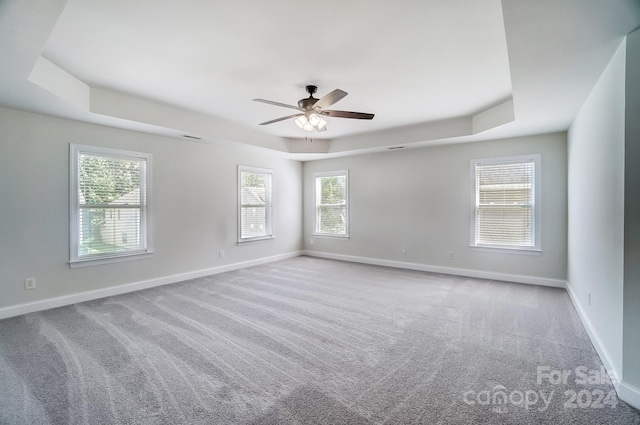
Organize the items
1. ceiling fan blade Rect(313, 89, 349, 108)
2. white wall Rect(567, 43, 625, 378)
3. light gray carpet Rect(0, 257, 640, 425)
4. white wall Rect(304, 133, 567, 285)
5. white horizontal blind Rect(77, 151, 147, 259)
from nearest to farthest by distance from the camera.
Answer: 1. light gray carpet Rect(0, 257, 640, 425)
2. white wall Rect(567, 43, 625, 378)
3. ceiling fan blade Rect(313, 89, 349, 108)
4. white horizontal blind Rect(77, 151, 147, 259)
5. white wall Rect(304, 133, 567, 285)

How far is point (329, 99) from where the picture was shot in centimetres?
310

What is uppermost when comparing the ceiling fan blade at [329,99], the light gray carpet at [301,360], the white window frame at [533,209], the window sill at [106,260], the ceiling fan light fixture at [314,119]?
the ceiling fan blade at [329,99]

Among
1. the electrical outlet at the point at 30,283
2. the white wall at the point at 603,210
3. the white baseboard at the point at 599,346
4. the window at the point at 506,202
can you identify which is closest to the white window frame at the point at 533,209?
the window at the point at 506,202

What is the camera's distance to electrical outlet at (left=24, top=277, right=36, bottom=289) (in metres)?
3.56

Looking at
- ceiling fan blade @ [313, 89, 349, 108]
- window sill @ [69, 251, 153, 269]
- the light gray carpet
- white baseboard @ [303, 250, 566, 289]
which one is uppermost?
ceiling fan blade @ [313, 89, 349, 108]

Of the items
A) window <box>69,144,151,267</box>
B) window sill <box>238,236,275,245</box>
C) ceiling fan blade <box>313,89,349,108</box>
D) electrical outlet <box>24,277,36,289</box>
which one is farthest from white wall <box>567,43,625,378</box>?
electrical outlet <box>24,277,36,289</box>

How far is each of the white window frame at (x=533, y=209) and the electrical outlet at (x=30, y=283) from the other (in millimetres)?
6508

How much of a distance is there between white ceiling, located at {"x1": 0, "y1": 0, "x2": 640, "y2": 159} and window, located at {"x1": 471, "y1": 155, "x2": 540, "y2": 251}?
66 cm

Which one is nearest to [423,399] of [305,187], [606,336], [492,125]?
[606,336]

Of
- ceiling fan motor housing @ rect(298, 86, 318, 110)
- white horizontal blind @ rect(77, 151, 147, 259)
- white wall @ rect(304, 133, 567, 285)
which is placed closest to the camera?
ceiling fan motor housing @ rect(298, 86, 318, 110)

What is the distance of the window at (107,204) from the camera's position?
156 inches

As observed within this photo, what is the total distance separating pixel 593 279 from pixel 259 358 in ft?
10.7

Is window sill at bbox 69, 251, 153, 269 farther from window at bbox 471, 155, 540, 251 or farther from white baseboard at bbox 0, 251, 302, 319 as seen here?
window at bbox 471, 155, 540, 251

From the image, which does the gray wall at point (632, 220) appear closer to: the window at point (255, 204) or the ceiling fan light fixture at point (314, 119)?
the ceiling fan light fixture at point (314, 119)
